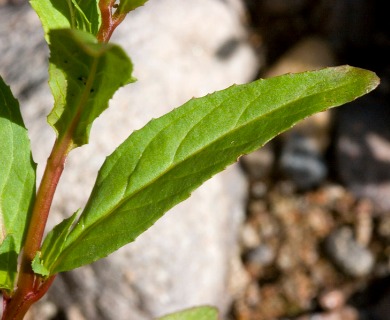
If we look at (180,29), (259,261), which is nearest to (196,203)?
(259,261)

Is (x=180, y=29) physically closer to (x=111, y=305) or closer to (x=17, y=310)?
(x=111, y=305)

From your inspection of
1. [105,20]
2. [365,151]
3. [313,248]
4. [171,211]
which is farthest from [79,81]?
[365,151]

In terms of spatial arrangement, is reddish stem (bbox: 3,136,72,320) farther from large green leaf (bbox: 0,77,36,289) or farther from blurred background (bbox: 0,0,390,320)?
blurred background (bbox: 0,0,390,320)

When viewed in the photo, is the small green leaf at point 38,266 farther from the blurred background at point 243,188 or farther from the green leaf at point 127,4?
the blurred background at point 243,188

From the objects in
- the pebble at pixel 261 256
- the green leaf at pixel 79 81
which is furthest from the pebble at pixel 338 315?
the green leaf at pixel 79 81

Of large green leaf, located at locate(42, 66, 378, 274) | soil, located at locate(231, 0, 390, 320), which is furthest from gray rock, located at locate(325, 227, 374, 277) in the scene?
large green leaf, located at locate(42, 66, 378, 274)

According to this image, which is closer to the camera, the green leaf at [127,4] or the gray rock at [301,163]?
the green leaf at [127,4]
